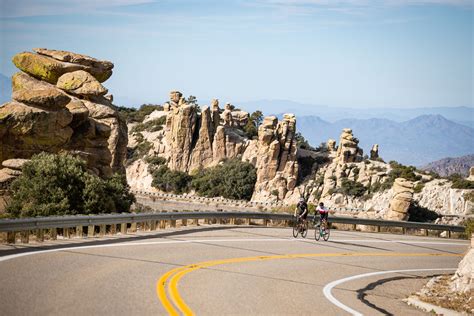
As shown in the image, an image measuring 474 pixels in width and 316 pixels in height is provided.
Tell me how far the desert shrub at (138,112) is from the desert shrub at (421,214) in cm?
6770

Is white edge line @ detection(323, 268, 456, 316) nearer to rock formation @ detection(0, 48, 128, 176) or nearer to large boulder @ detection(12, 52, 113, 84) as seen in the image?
rock formation @ detection(0, 48, 128, 176)

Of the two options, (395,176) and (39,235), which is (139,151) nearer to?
(395,176)

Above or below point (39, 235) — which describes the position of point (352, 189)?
above

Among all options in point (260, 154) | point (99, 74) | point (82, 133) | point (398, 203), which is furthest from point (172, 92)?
point (82, 133)

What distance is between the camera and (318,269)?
2064 cm

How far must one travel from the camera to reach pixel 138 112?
5773 inches

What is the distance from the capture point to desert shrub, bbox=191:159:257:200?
10062 centimetres

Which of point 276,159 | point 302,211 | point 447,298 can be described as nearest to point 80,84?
point 302,211

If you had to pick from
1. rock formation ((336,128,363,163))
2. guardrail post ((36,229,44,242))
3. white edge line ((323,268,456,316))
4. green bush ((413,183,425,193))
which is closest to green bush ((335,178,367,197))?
rock formation ((336,128,363,163))

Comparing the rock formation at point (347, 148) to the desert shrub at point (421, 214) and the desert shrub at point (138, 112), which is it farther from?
the desert shrub at point (138, 112)

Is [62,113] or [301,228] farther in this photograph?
[62,113]

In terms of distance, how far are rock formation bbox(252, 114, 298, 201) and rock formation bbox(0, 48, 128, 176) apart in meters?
49.8

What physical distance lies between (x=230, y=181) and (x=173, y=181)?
9475 millimetres

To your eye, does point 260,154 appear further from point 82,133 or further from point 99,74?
point 82,133
